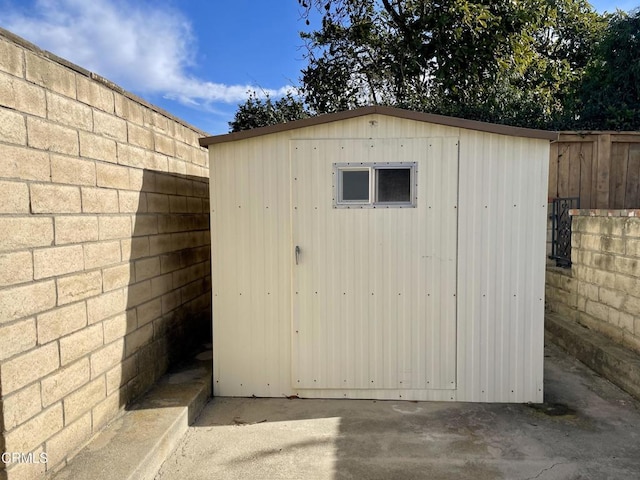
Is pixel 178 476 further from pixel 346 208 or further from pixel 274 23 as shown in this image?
pixel 274 23

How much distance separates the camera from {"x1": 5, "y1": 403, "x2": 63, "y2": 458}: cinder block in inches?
77.1

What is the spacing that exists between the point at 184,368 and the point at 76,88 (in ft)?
8.47

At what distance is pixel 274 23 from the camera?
839cm

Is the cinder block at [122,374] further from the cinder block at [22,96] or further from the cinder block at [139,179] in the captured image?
the cinder block at [22,96]

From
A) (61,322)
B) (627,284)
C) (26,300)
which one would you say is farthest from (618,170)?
(26,300)

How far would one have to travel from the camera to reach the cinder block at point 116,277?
2.83m

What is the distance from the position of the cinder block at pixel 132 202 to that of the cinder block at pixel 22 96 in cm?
88

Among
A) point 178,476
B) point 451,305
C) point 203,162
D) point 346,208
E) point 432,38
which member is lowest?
point 178,476

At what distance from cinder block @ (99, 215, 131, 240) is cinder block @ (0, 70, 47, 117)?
2.63 feet

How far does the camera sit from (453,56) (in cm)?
770

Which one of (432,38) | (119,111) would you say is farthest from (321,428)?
(432,38)

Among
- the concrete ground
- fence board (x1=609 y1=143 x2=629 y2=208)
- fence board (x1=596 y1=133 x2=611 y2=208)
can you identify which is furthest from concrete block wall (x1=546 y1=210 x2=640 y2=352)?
fence board (x1=609 y1=143 x2=629 y2=208)

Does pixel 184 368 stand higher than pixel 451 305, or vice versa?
pixel 451 305

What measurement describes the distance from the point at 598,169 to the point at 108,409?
633cm
